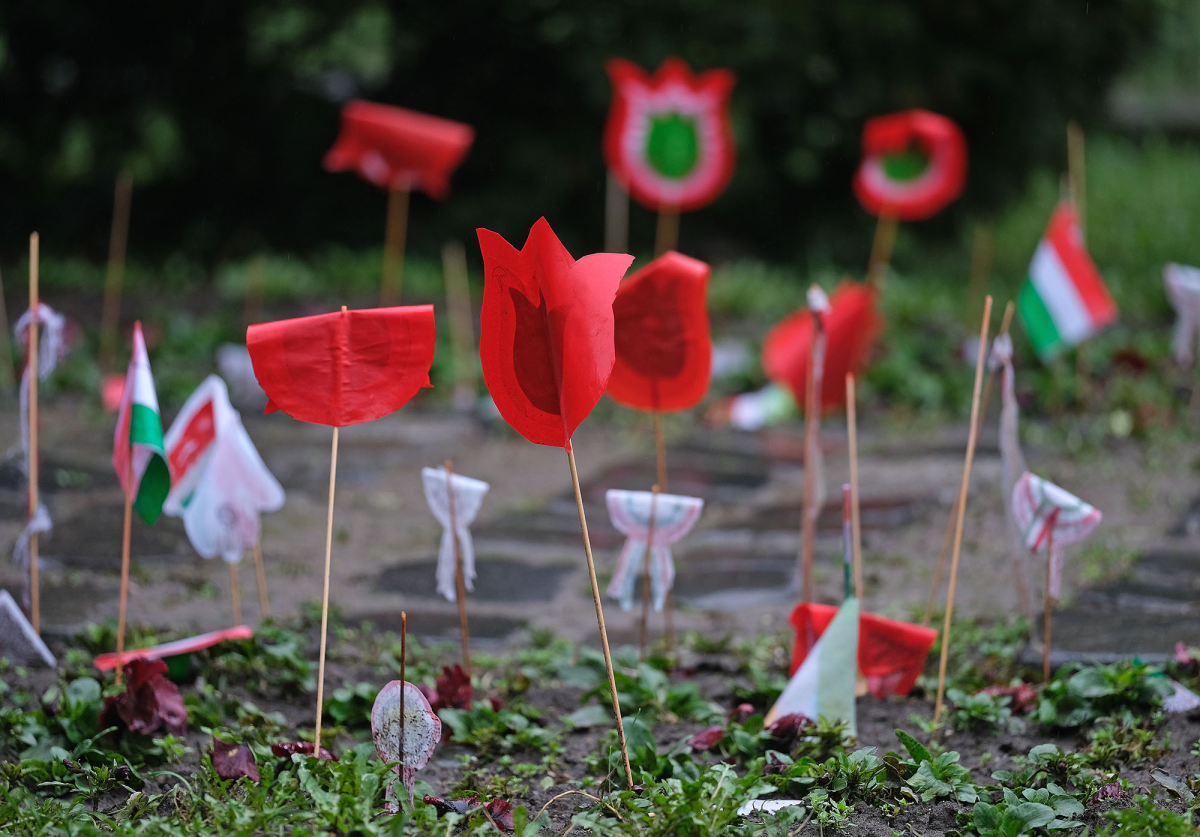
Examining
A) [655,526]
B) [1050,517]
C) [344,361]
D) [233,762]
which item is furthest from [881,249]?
[233,762]

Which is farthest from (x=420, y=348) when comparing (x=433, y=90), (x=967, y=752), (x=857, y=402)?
(x=433, y=90)

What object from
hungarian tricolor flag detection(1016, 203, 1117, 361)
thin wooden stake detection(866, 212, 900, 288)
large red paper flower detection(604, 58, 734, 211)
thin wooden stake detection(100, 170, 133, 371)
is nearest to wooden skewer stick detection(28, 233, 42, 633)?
thin wooden stake detection(100, 170, 133, 371)

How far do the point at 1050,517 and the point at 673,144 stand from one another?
3804 mm

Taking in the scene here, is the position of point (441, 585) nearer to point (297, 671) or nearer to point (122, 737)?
point (297, 671)

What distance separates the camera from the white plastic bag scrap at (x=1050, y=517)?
8.37ft

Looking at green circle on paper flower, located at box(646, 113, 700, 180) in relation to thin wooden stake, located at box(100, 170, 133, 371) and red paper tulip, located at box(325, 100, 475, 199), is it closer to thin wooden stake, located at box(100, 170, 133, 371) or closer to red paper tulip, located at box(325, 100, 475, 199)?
red paper tulip, located at box(325, 100, 475, 199)

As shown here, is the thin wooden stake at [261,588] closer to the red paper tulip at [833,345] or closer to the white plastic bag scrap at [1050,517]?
the white plastic bag scrap at [1050,517]

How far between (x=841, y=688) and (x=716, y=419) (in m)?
3.40

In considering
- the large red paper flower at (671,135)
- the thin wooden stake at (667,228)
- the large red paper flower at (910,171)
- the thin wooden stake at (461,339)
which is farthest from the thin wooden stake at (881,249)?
the thin wooden stake at (461,339)

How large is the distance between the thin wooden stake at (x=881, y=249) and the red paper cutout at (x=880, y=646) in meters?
3.42

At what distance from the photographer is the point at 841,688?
2467 mm

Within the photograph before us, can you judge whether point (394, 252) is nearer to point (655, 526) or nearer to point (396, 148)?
point (396, 148)

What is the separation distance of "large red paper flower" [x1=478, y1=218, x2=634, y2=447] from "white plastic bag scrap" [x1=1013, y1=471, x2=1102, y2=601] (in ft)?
3.56

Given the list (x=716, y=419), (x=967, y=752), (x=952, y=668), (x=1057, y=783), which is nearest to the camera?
(x=1057, y=783)
